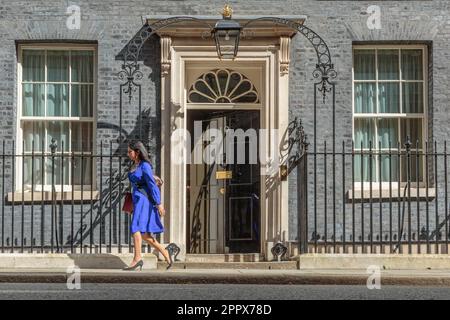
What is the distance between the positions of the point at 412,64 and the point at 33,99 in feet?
19.5

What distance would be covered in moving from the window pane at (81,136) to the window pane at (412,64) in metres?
4.99

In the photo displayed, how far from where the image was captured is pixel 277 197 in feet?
57.8

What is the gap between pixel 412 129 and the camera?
18047 millimetres

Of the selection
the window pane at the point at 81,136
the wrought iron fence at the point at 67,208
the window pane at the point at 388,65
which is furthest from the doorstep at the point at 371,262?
the window pane at the point at 81,136

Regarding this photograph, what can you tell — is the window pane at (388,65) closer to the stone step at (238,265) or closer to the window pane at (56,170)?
the stone step at (238,265)

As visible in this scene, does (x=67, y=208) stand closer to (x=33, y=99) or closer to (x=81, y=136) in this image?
(x=81, y=136)

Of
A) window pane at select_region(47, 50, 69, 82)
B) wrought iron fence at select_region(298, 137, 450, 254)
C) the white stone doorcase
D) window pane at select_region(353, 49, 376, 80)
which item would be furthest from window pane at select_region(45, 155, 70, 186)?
window pane at select_region(353, 49, 376, 80)

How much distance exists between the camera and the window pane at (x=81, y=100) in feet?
58.7

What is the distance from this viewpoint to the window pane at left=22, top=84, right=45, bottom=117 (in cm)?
1786

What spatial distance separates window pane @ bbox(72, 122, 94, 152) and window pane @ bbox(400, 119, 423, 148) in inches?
192

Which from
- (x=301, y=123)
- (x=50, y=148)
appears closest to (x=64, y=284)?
(x=50, y=148)

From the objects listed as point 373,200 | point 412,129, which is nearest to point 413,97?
point 412,129

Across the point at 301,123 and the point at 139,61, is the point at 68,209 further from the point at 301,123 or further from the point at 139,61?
the point at 301,123

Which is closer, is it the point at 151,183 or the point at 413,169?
the point at 151,183
